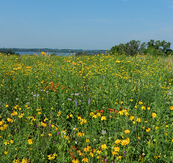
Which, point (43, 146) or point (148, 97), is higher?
point (148, 97)

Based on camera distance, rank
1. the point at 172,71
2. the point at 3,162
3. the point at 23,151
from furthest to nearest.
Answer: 1. the point at 172,71
2. the point at 23,151
3. the point at 3,162

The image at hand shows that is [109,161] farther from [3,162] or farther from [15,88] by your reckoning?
[15,88]

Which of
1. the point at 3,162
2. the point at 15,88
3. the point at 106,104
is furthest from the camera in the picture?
the point at 15,88

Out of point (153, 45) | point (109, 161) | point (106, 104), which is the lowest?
point (109, 161)

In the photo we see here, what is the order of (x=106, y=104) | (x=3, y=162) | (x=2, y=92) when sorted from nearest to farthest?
(x=3, y=162) < (x=106, y=104) < (x=2, y=92)

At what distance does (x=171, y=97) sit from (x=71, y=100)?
2016 mm

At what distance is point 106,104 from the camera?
11.0 ft

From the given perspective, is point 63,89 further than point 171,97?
Yes

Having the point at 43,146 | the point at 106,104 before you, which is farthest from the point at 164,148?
the point at 43,146

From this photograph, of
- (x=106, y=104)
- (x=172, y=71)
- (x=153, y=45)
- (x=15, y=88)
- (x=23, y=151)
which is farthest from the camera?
(x=153, y=45)

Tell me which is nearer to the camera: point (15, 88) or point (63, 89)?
point (63, 89)

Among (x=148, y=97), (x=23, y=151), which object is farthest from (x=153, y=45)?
(x=23, y=151)

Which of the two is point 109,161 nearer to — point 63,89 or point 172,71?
point 63,89

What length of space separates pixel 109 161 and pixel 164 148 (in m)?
0.72
